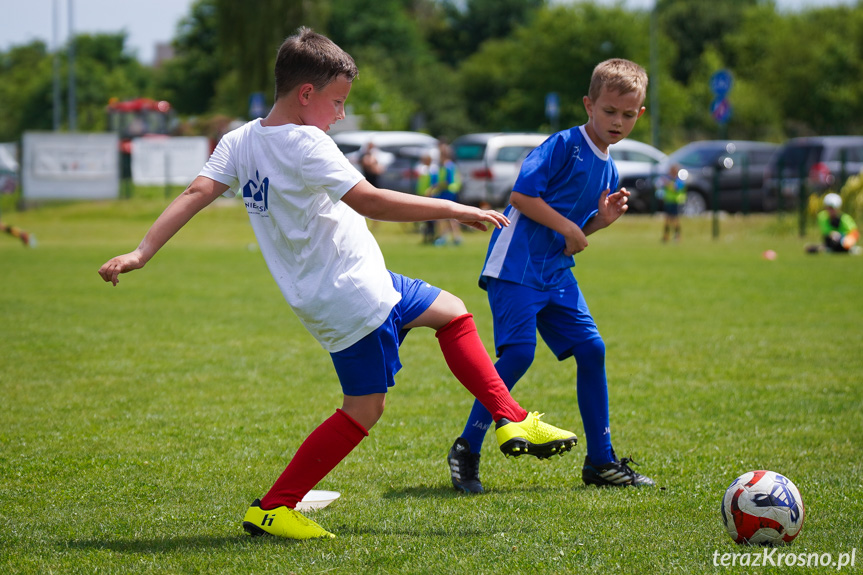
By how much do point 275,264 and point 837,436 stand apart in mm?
3460

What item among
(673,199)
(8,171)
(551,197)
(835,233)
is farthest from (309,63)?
(8,171)

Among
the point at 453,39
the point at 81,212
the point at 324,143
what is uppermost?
the point at 453,39

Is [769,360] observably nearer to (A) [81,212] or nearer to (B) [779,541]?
(B) [779,541]

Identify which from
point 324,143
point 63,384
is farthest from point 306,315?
point 63,384

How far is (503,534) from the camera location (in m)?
3.78

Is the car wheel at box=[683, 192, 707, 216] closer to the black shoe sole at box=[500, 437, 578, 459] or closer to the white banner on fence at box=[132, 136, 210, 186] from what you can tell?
the white banner on fence at box=[132, 136, 210, 186]

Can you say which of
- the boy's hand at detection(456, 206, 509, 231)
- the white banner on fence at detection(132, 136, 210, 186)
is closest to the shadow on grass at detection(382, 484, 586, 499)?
the boy's hand at detection(456, 206, 509, 231)

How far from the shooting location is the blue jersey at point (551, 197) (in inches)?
175

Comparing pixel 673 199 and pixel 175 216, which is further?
pixel 673 199

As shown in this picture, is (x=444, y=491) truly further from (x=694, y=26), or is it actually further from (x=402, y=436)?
(x=694, y=26)

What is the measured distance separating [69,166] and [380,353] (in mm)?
25938

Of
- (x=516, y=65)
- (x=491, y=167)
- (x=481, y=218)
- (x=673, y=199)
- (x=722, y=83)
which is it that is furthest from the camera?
(x=516, y=65)

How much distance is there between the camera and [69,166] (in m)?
27.4

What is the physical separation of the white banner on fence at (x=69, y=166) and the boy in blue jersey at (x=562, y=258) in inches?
989
